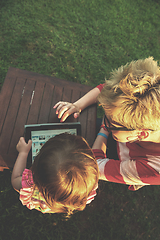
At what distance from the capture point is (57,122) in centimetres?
168

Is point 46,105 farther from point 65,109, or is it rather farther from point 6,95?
point 6,95

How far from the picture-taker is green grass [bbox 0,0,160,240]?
230 centimetres

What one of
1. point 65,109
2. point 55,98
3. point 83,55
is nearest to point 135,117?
point 65,109

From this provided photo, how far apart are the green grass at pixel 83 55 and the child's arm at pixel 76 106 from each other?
143 centimetres

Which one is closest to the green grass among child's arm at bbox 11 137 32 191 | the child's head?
child's arm at bbox 11 137 32 191

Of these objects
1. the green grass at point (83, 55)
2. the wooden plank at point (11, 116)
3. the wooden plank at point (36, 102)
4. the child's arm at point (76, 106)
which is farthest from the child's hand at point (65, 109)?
the green grass at point (83, 55)

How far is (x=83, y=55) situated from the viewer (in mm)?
3568

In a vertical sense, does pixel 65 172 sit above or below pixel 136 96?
below

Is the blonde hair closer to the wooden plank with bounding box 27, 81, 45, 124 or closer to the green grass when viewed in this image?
the wooden plank with bounding box 27, 81, 45, 124

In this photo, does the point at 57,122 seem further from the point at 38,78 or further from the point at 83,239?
the point at 83,239

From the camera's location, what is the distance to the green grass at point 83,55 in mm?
2301

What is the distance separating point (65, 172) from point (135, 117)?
609mm

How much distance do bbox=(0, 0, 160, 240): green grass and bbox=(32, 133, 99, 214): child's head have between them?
1.49 meters

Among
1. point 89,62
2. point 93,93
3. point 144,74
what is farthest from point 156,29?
point 144,74
